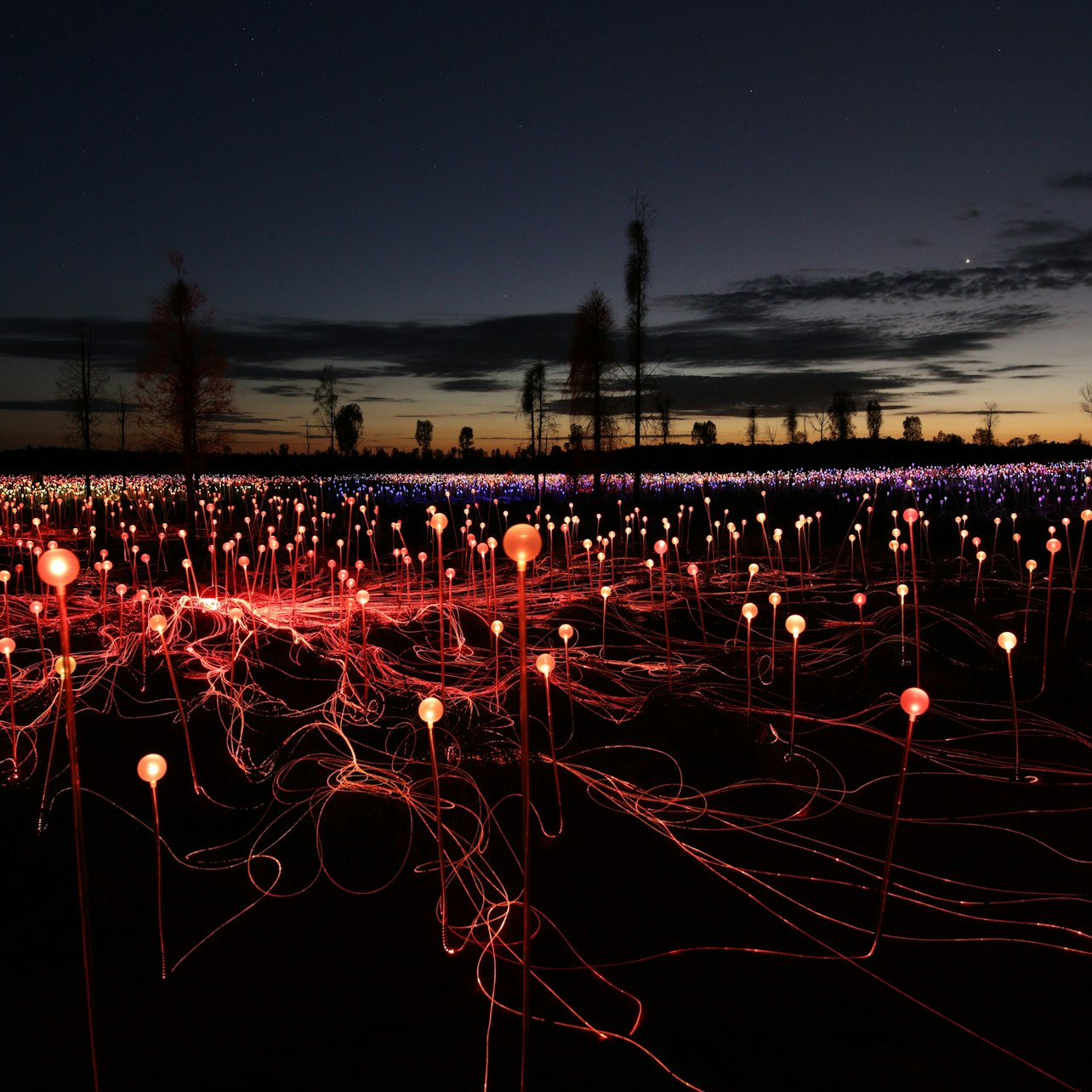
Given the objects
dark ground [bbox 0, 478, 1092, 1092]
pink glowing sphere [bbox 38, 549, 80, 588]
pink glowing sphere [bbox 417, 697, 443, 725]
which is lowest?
dark ground [bbox 0, 478, 1092, 1092]

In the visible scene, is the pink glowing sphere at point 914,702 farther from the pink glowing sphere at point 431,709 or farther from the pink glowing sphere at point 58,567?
the pink glowing sphere at point 58,567

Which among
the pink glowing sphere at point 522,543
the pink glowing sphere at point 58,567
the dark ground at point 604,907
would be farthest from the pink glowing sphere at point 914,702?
the pink glowing sphere at point 58,567

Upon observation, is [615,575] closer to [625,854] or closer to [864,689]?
[864,689]

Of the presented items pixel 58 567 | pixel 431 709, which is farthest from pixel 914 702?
pixel 58 567

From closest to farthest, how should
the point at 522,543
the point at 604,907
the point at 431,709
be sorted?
1. the point at 522,543
2. the point at 431,709
3. the point at 604,907

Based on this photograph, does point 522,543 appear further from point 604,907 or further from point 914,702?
point 604,907

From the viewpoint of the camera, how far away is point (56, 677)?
263 inches

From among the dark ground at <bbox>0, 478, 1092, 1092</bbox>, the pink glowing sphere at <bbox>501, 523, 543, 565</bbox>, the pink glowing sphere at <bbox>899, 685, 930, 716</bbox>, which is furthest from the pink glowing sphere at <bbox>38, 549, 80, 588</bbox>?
the pink glowing sphere at <bbox>899, 685, 930, 716</bbox>

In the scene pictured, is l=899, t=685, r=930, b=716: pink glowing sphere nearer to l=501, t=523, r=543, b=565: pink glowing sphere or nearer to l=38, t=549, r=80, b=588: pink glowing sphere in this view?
l=501, t=523, r=543, b=565: pink glowing sphere

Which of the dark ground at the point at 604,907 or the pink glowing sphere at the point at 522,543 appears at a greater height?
the pink glowing sphere at the point at 522,543

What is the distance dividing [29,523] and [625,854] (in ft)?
65.4

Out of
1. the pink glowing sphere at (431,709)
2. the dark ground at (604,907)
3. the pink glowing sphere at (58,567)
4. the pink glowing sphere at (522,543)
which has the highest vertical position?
the pink glowing sphere at (522,543)

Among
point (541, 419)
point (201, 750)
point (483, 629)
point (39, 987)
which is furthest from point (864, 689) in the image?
point (541, 419)

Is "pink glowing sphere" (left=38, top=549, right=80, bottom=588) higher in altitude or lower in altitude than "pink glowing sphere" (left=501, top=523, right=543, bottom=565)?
lower
